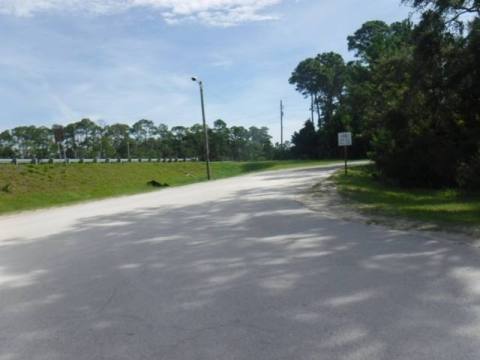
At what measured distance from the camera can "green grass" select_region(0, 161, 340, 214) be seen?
2083 centimetres

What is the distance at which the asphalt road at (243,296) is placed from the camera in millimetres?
3713

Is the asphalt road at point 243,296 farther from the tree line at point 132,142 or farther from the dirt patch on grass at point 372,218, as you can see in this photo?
the tree line at point 132,142

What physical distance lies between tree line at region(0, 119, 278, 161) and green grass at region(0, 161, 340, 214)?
47.8 meters

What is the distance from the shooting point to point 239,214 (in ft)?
38.7

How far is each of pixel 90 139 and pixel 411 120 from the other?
90.2 metres

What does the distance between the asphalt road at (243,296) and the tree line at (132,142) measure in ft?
274

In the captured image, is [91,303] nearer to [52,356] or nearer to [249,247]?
[52,356]

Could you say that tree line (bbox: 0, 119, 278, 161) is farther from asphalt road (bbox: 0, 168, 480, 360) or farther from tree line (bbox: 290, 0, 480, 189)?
asphalt road (bbox: 0, 168, 480, 360)

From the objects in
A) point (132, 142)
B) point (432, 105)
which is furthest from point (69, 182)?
point (132, 142)

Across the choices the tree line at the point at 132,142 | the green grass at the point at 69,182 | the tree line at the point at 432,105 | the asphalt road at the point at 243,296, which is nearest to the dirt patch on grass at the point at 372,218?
the asphalt road at the point at 243,296

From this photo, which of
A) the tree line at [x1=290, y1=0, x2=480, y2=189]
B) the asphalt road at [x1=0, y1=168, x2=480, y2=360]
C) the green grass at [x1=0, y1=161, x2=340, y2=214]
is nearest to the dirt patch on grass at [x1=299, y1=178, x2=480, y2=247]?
the asphalt road at [x1=0, y1=168, x2=480, y2=360]

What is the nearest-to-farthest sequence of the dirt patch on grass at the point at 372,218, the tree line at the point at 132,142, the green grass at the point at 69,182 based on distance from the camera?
the dirt patch on grass at the point at 372,218 → the green grass at the point at 69,182 → the tree line at the point at 132,142

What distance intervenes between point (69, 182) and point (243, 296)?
1104 inches

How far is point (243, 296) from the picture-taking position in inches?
194
